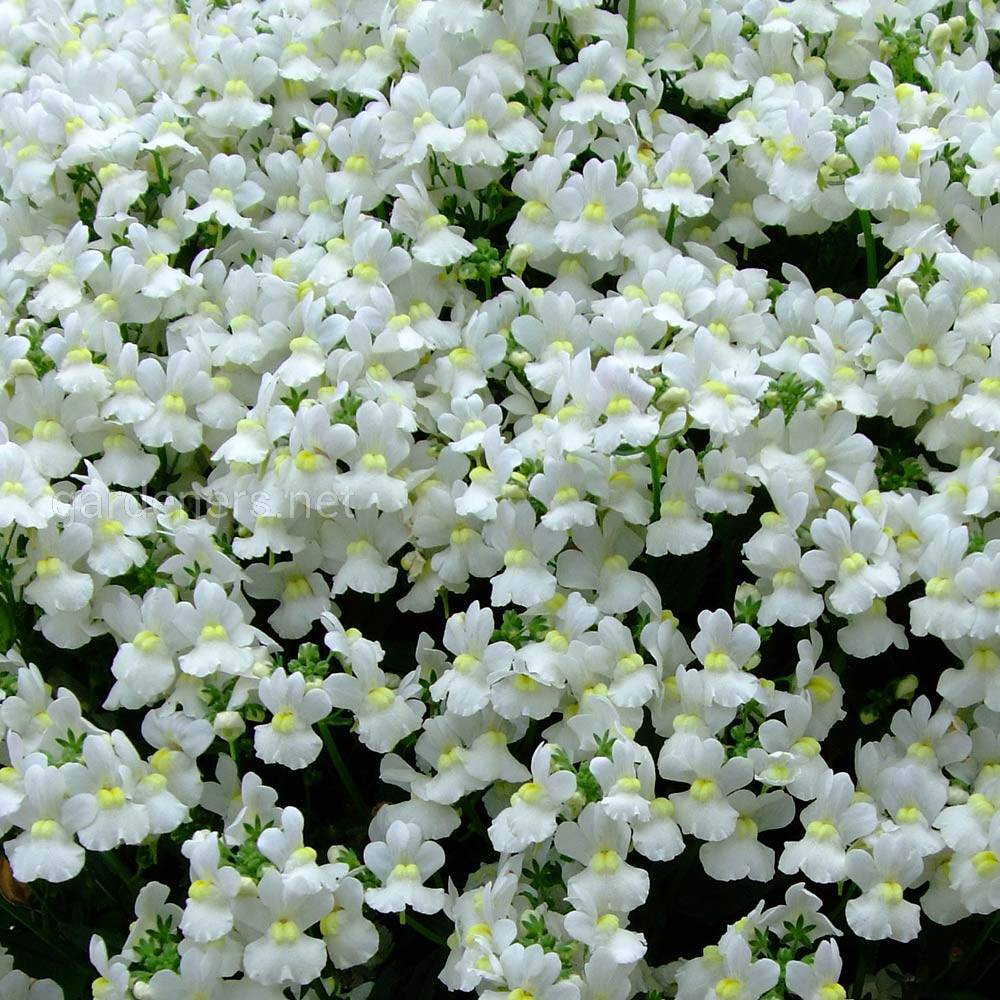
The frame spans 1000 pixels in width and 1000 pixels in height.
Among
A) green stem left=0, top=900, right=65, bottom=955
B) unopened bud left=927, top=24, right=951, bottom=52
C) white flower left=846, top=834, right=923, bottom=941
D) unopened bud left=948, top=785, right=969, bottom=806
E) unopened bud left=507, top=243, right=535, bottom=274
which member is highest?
unopened bud left=927, top=24, right=951, bottom=52

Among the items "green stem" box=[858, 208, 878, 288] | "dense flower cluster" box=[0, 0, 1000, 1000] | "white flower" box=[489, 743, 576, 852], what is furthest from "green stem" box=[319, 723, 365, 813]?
"green stem" box=[858, 208, 878, 288]

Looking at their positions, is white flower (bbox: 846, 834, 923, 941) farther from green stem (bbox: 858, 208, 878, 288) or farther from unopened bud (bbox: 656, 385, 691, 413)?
green stem (bbox: 858, 208, 878, 288)

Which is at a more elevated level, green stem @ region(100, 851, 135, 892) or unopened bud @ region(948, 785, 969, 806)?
unopened bud @ region(948, 785, 969, 806)

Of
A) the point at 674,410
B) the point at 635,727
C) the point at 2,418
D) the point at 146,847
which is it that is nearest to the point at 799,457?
the point at 674,410

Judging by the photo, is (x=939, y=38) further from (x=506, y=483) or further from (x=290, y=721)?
(x=290, y=721)

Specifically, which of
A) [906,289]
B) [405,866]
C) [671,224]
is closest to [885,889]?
[405,866]

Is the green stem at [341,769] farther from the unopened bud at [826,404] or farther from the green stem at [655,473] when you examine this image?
the unopened bud at [826,404]
